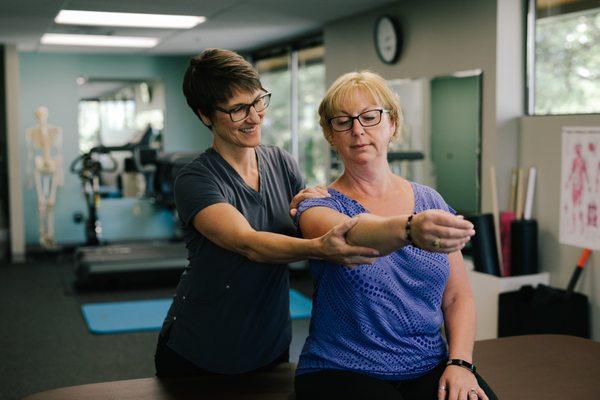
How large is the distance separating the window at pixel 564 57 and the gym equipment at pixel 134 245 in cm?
347

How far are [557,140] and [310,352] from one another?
2.77m

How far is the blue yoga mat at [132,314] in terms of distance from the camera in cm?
500

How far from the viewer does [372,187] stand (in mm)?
1812

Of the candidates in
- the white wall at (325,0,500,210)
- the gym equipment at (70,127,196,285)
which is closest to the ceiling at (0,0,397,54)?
the white wall at (325,0,500,210)

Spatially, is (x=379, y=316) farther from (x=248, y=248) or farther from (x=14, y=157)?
(x=14, y=157)

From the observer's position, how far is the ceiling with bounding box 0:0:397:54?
511cm

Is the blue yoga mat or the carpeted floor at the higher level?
the blue yoga mat

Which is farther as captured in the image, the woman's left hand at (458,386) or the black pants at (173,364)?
the black pants at (173,364)

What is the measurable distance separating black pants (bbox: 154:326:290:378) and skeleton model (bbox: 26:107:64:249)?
640cm

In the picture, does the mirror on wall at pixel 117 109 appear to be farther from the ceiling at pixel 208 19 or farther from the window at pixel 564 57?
the window at pixel 564 57

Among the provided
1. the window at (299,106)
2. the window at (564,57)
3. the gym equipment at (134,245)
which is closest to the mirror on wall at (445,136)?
the window at (564,57)

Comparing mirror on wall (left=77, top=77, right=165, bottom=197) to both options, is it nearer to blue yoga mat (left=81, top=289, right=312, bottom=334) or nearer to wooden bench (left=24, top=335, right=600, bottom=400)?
blue yoga mat (left=81, top=289, right=312, bottom=334)

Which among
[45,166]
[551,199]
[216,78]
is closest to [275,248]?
[216,78]

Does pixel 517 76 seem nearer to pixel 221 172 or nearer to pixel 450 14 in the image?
pixel 450 14
